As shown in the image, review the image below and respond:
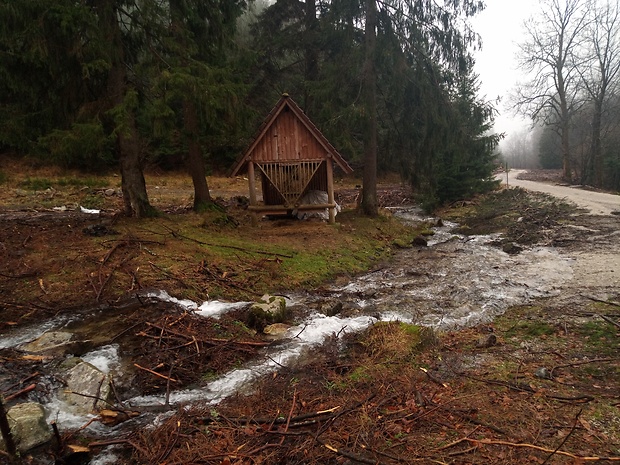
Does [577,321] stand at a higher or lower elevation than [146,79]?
lower

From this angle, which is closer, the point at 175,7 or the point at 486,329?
the point at 486,329

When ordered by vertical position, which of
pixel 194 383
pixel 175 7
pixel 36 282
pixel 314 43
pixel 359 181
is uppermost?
pixel 314 43

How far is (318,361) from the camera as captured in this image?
5.53 m

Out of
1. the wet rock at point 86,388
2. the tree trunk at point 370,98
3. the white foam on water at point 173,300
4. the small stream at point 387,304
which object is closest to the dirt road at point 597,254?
the small stream at point 387,304

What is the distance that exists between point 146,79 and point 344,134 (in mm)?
7502

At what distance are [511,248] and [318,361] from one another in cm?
980

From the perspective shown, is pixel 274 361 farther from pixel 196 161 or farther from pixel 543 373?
pixel 196 161

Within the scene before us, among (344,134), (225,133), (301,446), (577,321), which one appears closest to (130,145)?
(225,133)

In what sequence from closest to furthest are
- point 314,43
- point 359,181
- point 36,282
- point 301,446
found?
point 301,446 < point 36,282 < point 314,43 < point 359,181

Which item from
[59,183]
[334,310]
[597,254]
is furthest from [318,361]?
[59,183]

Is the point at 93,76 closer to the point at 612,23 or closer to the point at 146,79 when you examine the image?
the point at 146,79

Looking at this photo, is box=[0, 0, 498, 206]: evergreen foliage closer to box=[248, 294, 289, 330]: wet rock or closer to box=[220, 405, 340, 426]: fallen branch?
box=[248, 294, 289, 330]: wet rock

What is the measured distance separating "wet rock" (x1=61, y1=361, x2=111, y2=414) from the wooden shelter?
9781 mm

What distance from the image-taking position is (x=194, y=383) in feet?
16.5
